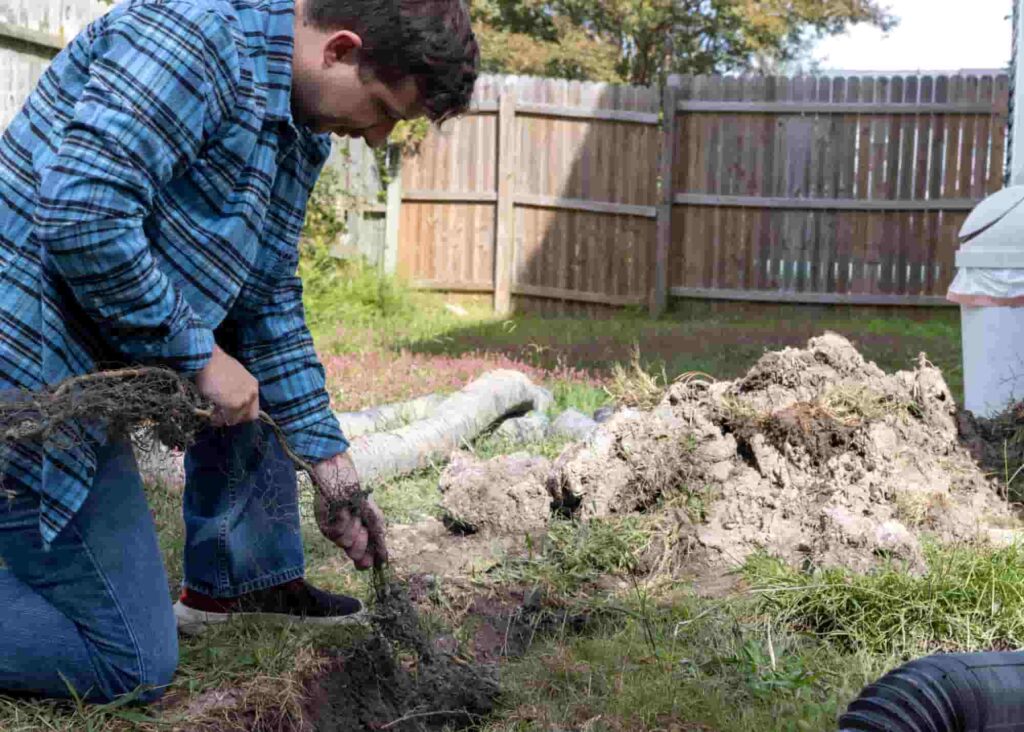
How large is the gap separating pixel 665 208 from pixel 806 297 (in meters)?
1.88

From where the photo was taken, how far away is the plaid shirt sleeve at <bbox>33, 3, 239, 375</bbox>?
211 centimetres

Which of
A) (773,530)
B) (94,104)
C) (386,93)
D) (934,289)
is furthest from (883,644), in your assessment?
(934,289)

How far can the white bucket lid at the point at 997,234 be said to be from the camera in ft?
17.6

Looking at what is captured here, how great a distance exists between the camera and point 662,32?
879 inches

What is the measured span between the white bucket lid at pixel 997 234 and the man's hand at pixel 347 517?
3.61 m

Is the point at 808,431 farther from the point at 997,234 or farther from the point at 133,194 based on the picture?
the point at 133,194

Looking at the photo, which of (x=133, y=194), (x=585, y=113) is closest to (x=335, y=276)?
(x=585, y=113)

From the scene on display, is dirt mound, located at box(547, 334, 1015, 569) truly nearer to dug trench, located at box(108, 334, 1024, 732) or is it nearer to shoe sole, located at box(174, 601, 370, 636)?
dug trench, located at box(108, 334, 1024, 732)

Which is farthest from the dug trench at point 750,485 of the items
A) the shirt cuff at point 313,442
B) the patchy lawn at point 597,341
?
the patchy lawn at point 597,341

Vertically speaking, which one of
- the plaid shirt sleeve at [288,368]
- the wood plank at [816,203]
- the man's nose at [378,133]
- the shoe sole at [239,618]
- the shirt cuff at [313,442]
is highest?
the man's nose at [378,133]

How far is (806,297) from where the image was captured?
13398mm

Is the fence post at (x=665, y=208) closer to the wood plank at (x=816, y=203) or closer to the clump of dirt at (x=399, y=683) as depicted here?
the wood plank at (x=816, y=203)

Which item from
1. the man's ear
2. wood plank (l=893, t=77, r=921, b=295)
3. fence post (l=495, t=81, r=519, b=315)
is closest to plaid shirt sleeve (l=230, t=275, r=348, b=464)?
the man's ear

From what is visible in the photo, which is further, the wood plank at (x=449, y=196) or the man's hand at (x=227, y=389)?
the wood plank at (x=449, y=196)
